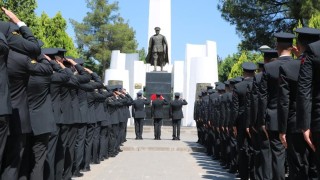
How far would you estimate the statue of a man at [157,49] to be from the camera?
28.2 metres

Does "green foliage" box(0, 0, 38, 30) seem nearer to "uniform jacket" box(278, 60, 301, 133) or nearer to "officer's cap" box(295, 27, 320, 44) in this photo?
"uniform jacket" box(278, 60, 301, 133)

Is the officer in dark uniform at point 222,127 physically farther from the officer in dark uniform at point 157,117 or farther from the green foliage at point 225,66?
the green foliage at point 225,66

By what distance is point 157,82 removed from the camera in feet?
93.1

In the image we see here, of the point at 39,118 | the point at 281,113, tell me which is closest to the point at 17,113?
the point at 39,118

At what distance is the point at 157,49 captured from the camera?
28.4 metres

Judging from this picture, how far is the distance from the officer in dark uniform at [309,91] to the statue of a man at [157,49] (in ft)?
78.9

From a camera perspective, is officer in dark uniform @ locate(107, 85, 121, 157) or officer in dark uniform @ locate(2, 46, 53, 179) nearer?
officer in dark uniform @ locate(2, 46, 53, 179)

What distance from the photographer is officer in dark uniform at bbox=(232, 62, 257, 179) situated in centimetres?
870

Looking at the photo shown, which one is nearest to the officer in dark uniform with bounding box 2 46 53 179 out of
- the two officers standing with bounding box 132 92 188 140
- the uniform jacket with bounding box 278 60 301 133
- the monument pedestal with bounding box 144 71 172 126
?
the uniform jacket with bounding box 278 60 301 133

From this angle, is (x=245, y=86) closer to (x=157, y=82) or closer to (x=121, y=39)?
(x=157, y=82)

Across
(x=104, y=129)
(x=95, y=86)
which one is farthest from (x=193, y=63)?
(x=95, y=86)

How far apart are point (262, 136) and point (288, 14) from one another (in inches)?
1008

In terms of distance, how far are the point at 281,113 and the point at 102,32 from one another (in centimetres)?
6069

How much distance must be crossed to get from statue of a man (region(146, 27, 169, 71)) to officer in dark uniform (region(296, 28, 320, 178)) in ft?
78.9
